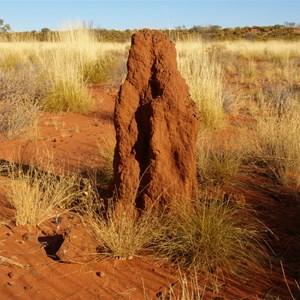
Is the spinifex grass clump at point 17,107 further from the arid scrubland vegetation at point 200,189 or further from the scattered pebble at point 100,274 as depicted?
the scattered pebble at point 100,274

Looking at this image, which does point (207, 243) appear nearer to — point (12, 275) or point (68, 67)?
point (12, 275)

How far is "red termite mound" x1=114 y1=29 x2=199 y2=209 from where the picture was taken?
13.3 ft

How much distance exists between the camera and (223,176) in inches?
206

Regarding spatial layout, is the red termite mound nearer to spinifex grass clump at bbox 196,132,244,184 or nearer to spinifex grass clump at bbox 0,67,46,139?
spinifex grass clump at bbox 196,132,244,184

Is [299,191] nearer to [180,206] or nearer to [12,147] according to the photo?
[180,206]

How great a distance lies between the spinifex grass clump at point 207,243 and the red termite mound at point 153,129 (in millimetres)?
343

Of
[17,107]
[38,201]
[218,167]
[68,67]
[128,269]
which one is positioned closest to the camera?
[128,269]

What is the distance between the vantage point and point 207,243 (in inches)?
139

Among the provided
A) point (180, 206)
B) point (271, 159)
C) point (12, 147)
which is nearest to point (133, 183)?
point (180, 206)

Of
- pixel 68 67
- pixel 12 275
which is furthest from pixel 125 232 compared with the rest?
pixel 68 67

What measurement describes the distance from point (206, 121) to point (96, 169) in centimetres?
327

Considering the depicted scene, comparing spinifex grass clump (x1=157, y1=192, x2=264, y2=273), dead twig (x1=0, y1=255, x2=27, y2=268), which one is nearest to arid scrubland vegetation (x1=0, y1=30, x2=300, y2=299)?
spinifex grass clump (x1=157, y1=192, x2=264, y2=273)

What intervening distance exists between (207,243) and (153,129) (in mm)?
1099

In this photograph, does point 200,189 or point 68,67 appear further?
point 68,67
